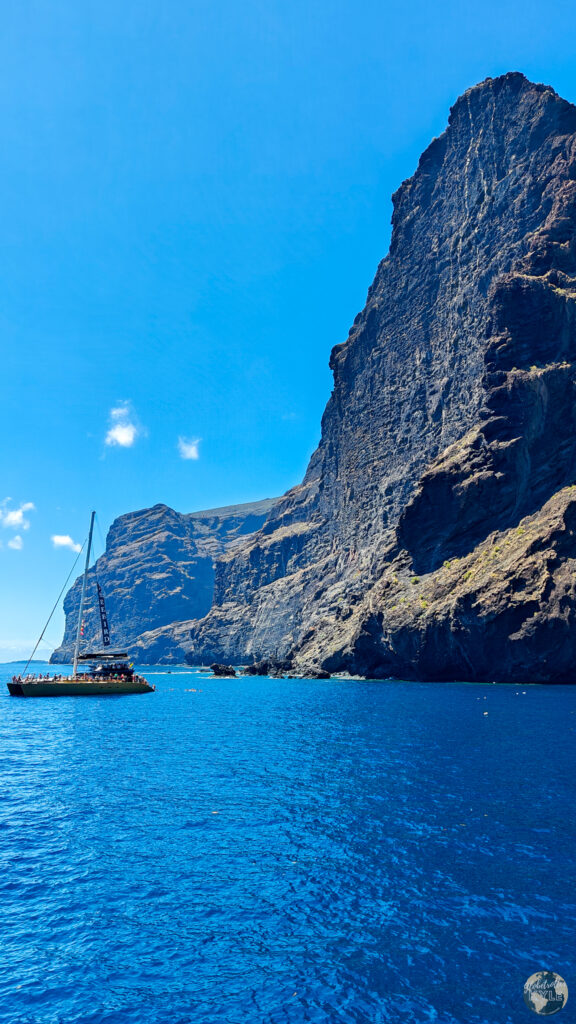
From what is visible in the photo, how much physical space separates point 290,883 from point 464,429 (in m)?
118

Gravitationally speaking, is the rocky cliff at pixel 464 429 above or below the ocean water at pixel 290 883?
above

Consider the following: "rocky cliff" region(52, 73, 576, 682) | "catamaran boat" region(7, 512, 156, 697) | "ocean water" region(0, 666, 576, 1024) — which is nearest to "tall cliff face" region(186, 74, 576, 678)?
"rocky cliff" region(52, 73, 576, 682)

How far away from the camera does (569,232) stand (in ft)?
381

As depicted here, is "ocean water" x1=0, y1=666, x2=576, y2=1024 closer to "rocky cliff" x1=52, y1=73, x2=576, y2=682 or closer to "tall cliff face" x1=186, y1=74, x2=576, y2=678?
"rocky cliff" x1=52, y1=73, x2=576, y2=682

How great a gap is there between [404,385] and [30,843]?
144308mm

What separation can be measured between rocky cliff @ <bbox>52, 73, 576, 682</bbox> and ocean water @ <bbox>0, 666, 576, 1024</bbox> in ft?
167

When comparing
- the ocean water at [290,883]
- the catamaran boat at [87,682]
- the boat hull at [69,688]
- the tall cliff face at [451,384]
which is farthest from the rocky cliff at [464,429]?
the ocean water at [290,883]

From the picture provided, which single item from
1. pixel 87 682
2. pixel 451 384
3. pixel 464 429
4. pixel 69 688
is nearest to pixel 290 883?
pixel 87 682

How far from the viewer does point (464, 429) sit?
128m

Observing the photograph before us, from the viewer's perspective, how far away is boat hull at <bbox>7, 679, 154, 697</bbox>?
3676 inches

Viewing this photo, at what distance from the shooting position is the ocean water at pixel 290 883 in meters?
14.0

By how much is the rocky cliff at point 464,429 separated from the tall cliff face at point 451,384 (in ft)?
1.32

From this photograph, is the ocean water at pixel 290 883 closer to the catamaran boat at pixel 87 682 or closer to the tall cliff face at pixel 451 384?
the catamaran boat at pixel 87 682

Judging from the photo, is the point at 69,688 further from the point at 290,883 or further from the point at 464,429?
the point at 464,429
